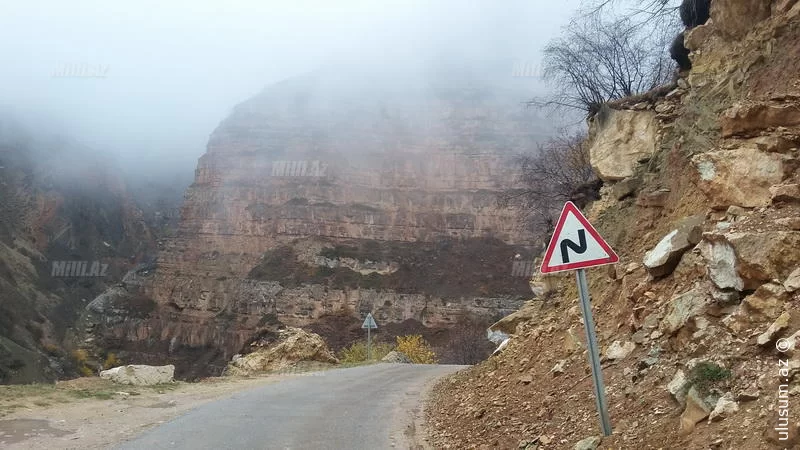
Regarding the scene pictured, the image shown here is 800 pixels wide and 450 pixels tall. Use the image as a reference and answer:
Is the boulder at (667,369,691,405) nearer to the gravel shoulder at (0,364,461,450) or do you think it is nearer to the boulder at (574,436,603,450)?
the boulder at (574,436,603,450)

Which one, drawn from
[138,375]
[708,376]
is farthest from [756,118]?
[138,375]

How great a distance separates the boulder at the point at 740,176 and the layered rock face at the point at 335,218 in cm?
6794

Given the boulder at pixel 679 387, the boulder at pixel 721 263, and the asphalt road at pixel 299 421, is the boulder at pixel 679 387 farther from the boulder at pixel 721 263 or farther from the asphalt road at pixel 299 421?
the asphalt road at pixel 299 421

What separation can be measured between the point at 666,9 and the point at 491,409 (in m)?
8.17

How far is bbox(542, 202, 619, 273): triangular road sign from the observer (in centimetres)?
477

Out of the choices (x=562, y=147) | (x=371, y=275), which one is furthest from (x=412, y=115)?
(x=562, y=147)

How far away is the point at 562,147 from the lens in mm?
21734

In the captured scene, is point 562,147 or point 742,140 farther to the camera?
point 562,147

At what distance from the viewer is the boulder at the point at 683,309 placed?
5.19m

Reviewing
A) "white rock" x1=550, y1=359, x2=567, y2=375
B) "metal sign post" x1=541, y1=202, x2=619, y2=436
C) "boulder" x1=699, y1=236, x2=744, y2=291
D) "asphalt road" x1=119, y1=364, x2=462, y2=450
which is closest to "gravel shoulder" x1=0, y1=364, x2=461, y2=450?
"asphalt road" x1=119, y1=364, x2=462, y2=450

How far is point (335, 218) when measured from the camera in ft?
311

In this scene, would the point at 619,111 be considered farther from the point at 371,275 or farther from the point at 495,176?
the point at 495,176

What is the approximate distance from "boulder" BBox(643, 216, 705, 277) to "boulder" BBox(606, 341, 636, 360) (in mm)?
973

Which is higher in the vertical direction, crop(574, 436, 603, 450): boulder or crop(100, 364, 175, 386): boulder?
crop(574, 436, 603, 450): boulder
